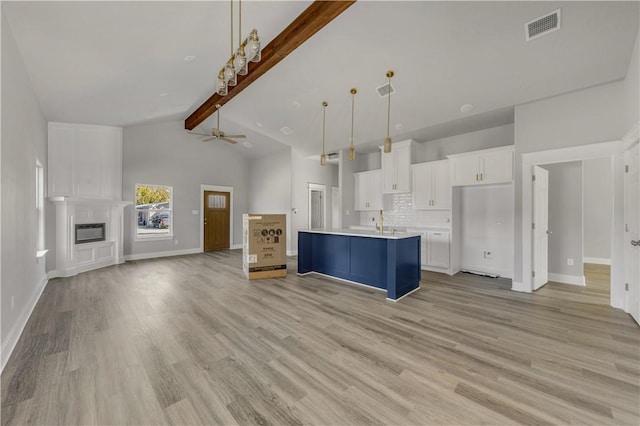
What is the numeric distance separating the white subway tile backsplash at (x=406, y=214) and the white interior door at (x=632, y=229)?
2.59m

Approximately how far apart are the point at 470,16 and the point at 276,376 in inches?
161

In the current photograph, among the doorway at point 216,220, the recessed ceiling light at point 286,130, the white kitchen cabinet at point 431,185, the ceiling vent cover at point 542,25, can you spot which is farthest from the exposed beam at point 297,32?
the doorway at point 216,220

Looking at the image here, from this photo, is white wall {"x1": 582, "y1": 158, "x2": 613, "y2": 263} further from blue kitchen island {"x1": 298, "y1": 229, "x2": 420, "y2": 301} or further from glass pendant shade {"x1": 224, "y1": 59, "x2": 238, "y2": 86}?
glass pendant shade {"x1": 224, "y1": 59, "x2": 238, "y2": 86}

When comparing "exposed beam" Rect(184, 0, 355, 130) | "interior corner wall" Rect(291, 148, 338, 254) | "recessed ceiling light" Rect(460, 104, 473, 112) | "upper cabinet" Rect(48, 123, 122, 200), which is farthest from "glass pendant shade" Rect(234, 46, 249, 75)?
"upper cabinet" Rect(48, 123, 122, 200)

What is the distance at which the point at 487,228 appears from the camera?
5.26 meters

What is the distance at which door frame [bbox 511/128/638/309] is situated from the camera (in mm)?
3369

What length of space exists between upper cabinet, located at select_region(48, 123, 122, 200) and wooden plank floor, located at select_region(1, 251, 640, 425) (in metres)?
2.82

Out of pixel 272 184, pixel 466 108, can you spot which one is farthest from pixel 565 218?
pixel 272 184

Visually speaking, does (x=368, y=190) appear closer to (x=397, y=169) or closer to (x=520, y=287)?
(x=397, y=169)

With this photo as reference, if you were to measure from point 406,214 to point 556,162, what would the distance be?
302cm

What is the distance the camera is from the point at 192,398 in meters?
1.74

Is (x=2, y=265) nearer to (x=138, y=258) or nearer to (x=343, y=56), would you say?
(x=343, y=56)

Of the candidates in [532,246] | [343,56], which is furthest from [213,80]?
[532,246]

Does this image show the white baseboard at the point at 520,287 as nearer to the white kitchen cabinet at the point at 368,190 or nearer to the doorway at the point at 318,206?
the white kitchen cabinet at the point at 368,190
